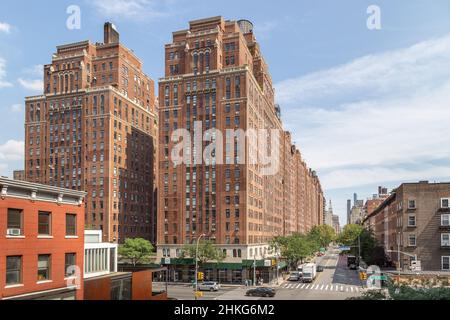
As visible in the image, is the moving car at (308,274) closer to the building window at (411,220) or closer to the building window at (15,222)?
the building window at (411,220)

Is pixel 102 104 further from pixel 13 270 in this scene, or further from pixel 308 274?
pixel 13 270

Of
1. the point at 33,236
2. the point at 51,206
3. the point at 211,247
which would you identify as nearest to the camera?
the point at 33,236

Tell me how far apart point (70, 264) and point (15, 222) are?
5.79 meters

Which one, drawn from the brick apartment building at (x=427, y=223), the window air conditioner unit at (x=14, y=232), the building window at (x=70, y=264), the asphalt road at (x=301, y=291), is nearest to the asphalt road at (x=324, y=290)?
the asphalt road at (x=301, y=291)

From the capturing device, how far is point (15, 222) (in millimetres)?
25281

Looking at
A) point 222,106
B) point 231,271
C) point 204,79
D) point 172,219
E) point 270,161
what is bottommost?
point 231,271

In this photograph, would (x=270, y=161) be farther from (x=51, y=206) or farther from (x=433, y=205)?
(x=51, y=206)

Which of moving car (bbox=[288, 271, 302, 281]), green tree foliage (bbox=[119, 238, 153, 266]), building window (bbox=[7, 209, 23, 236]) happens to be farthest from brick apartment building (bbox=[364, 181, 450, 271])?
building window (bbox=[7, 209, 23, 236])

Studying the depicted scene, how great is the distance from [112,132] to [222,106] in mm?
32319

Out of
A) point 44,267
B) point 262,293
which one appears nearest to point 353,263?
point 262,293

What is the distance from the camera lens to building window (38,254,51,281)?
27031 mm

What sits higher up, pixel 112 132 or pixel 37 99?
pixel 37 99

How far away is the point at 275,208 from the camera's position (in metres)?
125
